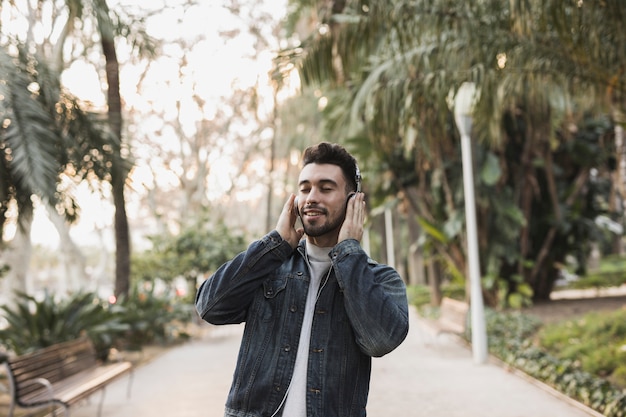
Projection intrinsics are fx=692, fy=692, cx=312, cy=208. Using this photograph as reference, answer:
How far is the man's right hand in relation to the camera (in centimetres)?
255

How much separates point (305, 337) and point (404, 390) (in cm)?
640

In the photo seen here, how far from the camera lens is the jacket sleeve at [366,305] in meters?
2.26

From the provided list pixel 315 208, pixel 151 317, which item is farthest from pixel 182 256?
pixel 315 208

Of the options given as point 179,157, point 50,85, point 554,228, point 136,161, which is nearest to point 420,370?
point 136,161

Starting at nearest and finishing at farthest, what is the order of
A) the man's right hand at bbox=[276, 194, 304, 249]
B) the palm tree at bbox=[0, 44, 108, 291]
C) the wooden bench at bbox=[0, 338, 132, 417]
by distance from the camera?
the man's right hand at bbox=[276, 194, 304, 249]
the wooden bench at bbox=[0, 338, 132, 417]
the palm tree at bbox=[0, 44, 108, 291]

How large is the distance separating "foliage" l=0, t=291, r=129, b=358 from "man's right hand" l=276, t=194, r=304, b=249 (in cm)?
770

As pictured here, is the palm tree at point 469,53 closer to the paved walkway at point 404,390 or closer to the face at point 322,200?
the paved walkway at point 404,390

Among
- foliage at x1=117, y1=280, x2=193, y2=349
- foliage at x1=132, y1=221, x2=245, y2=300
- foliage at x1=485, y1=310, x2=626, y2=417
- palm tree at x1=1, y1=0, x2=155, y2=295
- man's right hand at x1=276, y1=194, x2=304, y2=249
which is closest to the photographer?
man's right hand at x1=276, y1=194, x2=304, y2=249

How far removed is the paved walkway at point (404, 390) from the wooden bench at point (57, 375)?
409mm

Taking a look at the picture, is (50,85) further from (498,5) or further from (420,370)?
(420,370)

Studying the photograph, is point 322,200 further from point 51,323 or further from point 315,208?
point 51,323

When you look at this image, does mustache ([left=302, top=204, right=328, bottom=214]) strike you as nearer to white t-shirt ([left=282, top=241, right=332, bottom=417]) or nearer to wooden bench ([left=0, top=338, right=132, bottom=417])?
white t-shirt ([left=282, top=241, right=332, bottom=417])

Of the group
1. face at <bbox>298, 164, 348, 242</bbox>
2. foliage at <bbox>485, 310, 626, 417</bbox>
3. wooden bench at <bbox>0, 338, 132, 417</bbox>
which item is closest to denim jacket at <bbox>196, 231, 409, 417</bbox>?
face at <bbox>298, 164, 348, 242</bbox>

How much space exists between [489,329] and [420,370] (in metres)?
3.29
